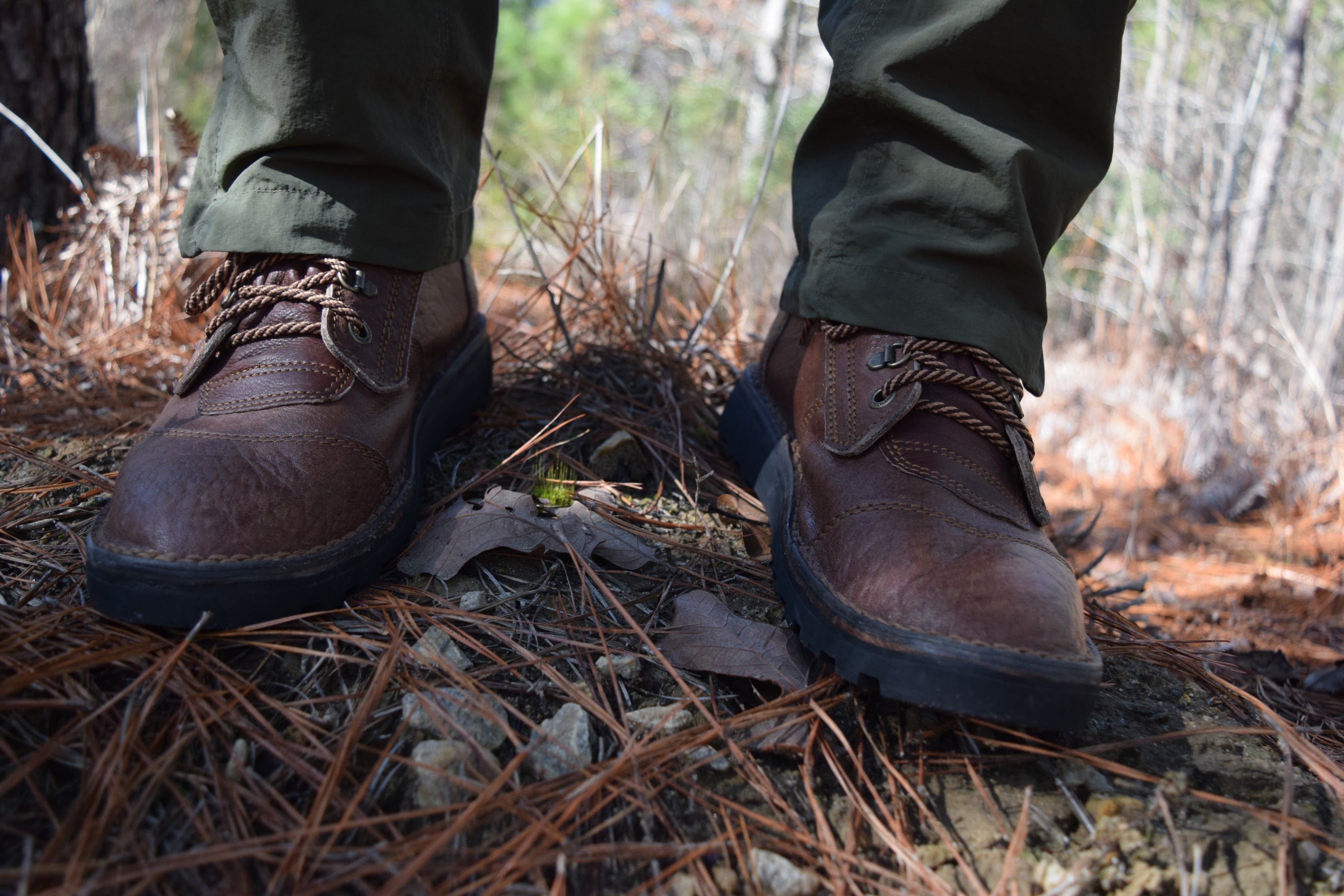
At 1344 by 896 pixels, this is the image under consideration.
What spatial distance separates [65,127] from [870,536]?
2.69 m

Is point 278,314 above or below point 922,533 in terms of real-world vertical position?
above

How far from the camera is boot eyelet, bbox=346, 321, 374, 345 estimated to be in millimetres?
1238

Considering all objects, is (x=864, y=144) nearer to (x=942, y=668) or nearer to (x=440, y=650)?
(x=942, y=668)

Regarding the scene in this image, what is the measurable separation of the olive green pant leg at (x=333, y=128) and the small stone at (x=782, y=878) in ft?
3.43

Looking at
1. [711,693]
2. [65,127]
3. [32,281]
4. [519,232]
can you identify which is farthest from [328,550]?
[65,127]

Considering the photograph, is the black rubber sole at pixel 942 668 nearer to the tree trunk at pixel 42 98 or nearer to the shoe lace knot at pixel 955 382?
the shoe lace knot at pixel 955 382

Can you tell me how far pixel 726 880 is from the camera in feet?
2.64

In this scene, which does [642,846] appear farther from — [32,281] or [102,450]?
[32,281]

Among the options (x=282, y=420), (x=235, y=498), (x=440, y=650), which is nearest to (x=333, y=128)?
(x=282, y=420)

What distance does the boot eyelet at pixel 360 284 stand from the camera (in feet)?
4.05

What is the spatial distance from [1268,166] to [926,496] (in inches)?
193

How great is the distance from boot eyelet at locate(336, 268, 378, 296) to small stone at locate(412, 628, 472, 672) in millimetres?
567

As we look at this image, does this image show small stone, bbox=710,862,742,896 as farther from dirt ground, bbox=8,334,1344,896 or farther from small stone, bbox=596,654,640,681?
small stone, bbox=596,654,640,681

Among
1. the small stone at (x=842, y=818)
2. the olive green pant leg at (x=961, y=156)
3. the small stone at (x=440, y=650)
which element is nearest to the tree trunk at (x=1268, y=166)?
the olive green pant leg at (x=961, y=156)
